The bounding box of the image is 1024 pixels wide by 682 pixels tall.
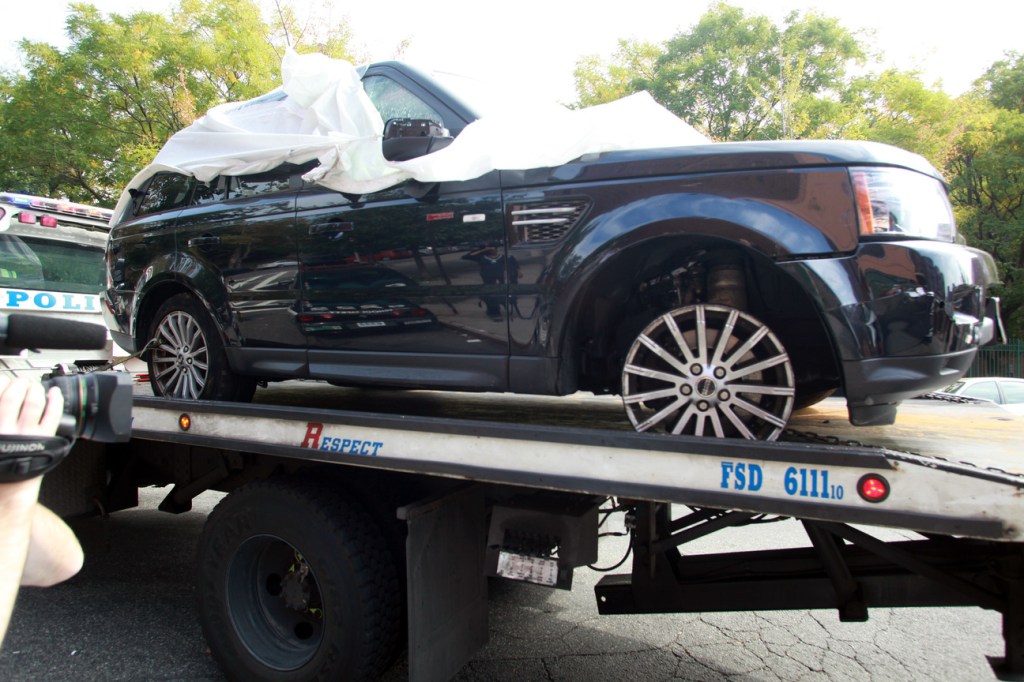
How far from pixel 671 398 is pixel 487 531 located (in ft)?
3.51

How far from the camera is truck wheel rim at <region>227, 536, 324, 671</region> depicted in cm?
Result: 330

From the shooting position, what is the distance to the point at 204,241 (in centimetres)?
390

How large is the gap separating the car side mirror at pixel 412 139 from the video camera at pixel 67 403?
5.82 feet

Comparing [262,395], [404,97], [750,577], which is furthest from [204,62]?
[750,577]

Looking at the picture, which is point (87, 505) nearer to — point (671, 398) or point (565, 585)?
point (565, 585)

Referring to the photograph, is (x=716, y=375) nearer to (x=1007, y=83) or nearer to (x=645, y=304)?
(x=645, y=304)

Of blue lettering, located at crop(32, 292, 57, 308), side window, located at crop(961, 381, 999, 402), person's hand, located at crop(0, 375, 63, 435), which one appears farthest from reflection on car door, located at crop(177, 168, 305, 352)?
side window, located at crop(961, 381, 999, 402)

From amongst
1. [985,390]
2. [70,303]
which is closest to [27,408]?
[70,303]

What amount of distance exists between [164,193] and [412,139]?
6.54ft

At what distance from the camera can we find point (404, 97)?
3.50 m

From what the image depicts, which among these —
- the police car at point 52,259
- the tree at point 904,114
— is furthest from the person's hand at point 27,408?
the tree at point 904,114

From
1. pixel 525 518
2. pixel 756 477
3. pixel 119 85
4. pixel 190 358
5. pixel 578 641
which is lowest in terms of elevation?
pixel 578 641

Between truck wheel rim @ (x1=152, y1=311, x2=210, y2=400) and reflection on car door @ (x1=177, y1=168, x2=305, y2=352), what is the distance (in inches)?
10.4

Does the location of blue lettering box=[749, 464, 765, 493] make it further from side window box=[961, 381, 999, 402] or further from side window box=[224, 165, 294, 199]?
side window box=[961, 381, 999, 402]
